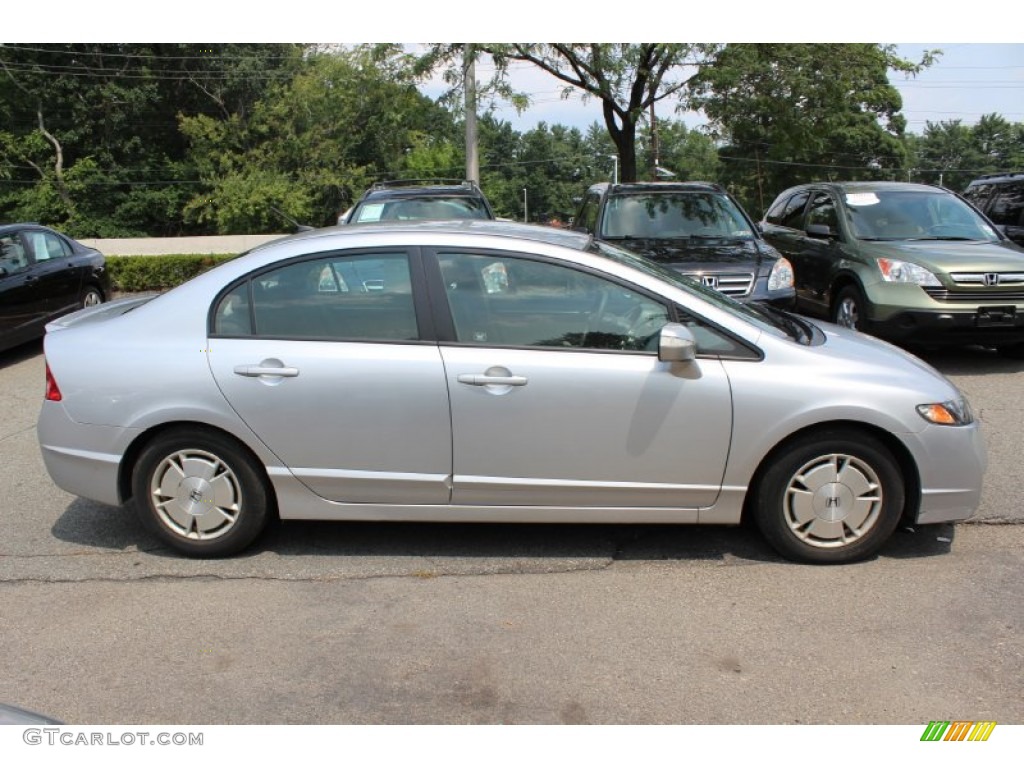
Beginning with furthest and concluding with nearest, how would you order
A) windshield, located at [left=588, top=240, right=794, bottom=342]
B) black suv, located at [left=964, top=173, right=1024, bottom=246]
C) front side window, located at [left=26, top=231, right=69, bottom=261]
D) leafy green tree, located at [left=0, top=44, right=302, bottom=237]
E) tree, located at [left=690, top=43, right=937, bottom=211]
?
leafy green tree, located at [left=0, top=44, right=302, bottom=237] → tree, located at [left=690, top=43, right=937, bottom=211] → black suv, located at [left=964, top=173, right=1024, bottom=246] → front side window, located at [left=26, top=231, right=69, bottom=261] → windshield, located at [left=588, top=240, right=794, bottom=342]

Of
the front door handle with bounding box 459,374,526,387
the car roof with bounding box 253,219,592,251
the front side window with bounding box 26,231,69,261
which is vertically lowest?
the front door handle with bounding box 459,374,526,387

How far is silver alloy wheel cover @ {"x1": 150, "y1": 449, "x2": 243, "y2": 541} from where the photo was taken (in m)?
4.27

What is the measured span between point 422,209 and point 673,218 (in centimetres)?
366

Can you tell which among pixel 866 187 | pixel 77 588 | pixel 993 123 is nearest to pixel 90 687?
pixel 77 588

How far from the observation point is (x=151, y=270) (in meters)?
16.4

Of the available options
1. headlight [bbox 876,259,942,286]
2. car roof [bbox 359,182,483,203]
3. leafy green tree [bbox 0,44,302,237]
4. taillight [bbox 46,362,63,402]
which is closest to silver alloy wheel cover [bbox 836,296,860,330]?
headlight [bbox 876,259,942,286]

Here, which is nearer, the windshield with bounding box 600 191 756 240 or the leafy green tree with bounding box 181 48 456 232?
the windshield with bounding box 600 191 756 240

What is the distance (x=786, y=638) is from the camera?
358cm

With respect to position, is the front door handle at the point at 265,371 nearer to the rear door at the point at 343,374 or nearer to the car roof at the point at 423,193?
the rear door at the point at 343,374

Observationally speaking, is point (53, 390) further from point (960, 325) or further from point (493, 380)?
point (960, 325)

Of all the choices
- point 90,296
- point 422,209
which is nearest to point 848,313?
point 422,209

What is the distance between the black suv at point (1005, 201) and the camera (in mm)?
11953

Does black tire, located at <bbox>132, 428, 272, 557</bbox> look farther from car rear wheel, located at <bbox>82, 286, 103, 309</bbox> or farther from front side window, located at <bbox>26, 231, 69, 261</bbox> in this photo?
car rear wheel, located at <bbox>82, 286, 103, 309</bbox>

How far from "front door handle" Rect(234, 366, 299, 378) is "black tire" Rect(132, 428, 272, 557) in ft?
1.12
